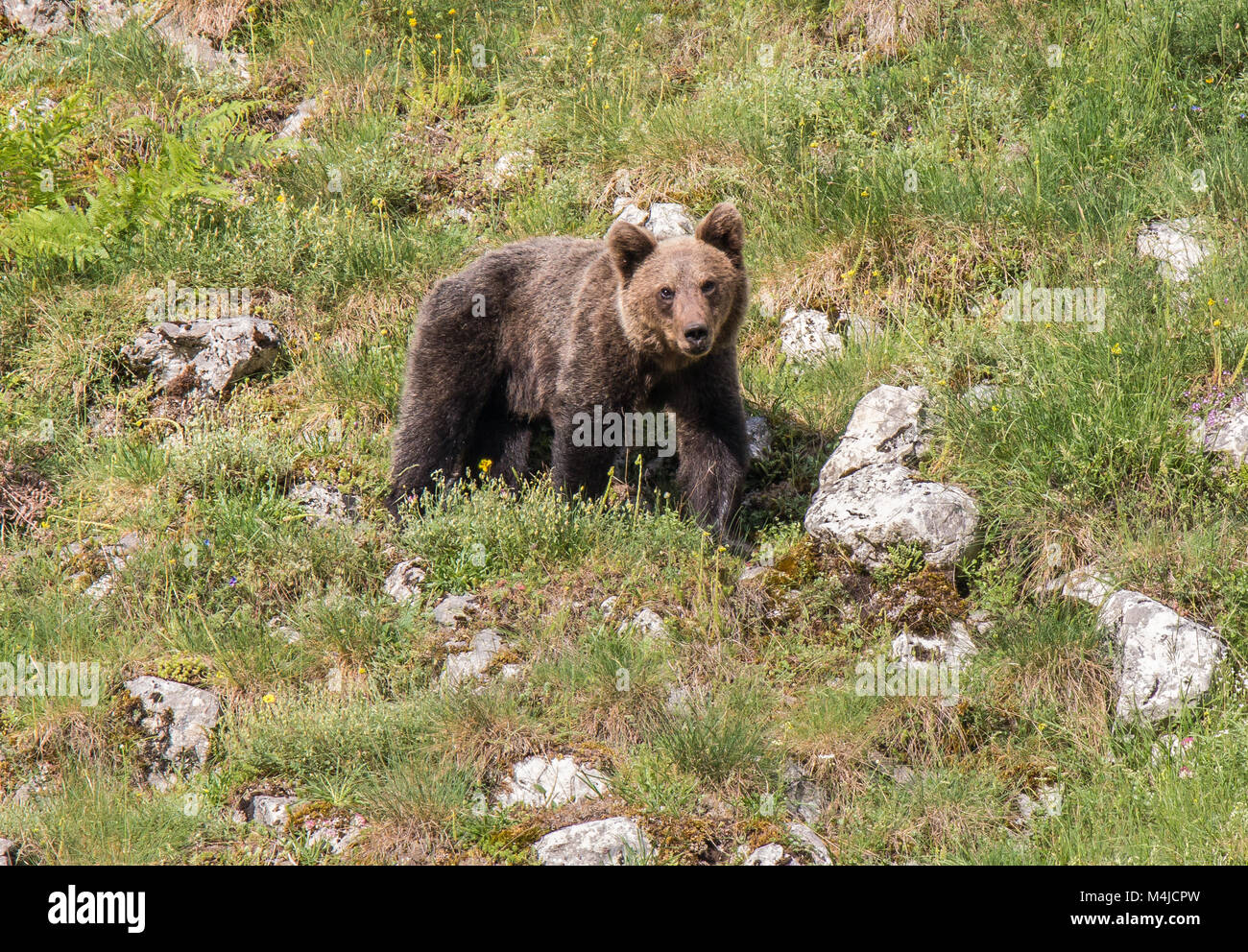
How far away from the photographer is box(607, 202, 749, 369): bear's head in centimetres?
706

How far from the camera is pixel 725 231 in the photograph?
754 centimetres

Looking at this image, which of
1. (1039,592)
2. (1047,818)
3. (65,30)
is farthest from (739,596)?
(65,30)

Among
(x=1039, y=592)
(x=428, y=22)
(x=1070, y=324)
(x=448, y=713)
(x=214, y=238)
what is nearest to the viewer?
(x=448, y=713)

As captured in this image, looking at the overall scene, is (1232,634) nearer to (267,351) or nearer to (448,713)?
(448,713)

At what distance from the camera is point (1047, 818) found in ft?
17.6

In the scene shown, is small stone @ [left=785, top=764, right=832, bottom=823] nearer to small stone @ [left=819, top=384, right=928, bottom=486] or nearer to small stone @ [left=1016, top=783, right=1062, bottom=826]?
small stone @ [left=1016, top=783, right=1062, bottom=826]

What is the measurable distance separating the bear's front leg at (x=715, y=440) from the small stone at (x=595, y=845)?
2369 millimetres

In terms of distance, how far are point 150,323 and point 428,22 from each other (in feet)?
13.5

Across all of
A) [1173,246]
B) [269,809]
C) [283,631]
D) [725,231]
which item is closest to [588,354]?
[725,231]

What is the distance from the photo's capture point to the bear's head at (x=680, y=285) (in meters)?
7.06

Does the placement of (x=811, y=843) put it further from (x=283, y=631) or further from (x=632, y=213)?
(x=632, y=213)

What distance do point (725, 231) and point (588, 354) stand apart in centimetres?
112

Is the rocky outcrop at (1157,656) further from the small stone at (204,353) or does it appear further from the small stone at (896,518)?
the small stone at (204,353)

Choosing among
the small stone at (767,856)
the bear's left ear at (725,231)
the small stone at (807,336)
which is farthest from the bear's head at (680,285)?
the small stone at (767,856)
